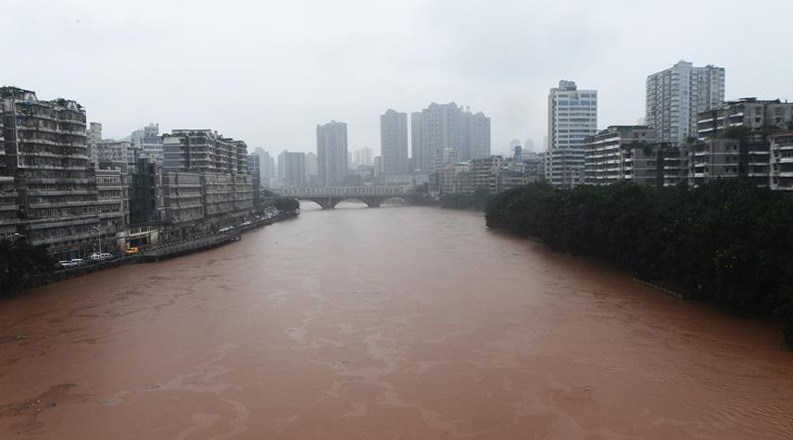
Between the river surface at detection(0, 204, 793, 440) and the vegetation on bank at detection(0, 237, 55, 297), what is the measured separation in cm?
43

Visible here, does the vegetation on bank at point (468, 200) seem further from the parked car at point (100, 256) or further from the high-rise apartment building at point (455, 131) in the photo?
the high-rise apartment building at point (455, 131)

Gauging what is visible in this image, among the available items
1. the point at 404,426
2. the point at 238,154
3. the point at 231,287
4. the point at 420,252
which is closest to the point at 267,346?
the point at 404,426

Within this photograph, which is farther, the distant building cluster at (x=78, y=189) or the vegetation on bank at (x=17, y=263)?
the distant building cluster at (x=78, y=189)

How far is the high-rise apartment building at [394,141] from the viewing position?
108 meters

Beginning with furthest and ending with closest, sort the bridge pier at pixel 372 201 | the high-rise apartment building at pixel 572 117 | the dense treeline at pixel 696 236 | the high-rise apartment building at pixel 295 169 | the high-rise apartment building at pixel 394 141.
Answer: the high-rise apartment building at pixel 295 169, the high-rise apartment building at pixel 394 141, the bridge pier at pixel 372 201, the high-rise apartment building at pixel 572 117, the dense treeline at pixel 696 236

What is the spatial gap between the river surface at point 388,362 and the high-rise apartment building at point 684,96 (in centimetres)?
3043

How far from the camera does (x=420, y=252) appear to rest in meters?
22.5

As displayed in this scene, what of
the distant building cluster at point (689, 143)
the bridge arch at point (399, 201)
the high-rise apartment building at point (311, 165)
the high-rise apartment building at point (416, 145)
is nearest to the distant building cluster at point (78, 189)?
the distant building cluster at point (689, 143)

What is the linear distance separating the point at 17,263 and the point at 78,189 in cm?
555

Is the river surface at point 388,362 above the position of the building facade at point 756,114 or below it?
below

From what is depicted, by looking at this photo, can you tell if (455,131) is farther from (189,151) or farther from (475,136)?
(189,151)

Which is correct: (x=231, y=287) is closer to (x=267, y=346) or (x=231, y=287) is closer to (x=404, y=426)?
(x=267, y=346)

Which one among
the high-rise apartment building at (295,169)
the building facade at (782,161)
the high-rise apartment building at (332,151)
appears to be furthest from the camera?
the high-rise apartment building at (295,169)

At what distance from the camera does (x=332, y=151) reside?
11638 centimetres
